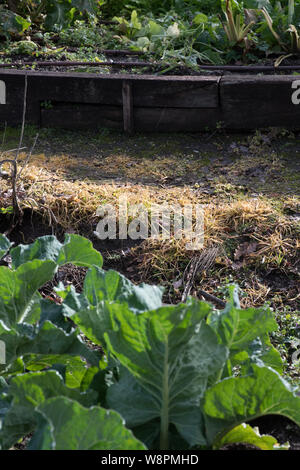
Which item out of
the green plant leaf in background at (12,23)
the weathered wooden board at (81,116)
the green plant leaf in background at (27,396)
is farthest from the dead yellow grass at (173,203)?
the green plant leaf in background at (12,23)

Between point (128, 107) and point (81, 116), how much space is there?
16.7 inches

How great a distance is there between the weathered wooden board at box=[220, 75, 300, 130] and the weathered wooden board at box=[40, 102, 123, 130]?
2.89ft

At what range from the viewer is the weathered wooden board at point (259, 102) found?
15.4 ft

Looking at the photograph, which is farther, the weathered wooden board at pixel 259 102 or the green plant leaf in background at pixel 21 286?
the weathered wooden board at pixel 259 102

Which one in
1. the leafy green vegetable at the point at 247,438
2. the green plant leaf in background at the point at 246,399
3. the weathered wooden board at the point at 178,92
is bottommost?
the leafy green vegetable at the point at 247,438

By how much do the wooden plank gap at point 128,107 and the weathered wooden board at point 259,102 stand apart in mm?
715

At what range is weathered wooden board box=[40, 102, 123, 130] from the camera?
498 centimetres

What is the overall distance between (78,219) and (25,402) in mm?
2093

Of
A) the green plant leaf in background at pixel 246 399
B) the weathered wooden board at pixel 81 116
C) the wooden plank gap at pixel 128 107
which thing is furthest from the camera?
the weathered wooden board at pixel 81 116

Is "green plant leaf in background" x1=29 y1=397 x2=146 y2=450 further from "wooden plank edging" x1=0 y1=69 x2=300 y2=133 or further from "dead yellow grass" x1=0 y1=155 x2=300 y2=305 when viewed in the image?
"wooden plank edging" x1=0 y1=69 x2=300 y2=133

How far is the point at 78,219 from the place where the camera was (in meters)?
3.74

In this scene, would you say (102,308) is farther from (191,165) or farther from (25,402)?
(191,165)

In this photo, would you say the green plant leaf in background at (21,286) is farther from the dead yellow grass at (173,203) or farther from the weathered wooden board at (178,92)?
the weathered wooden board at (178,92)
